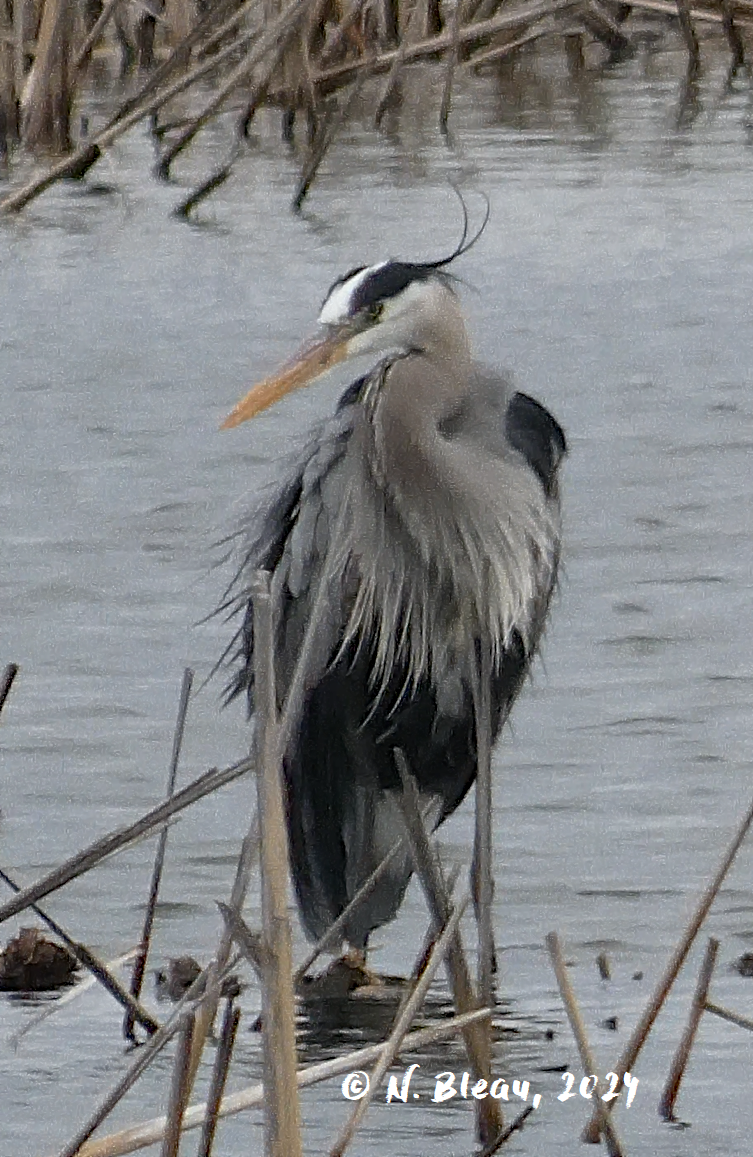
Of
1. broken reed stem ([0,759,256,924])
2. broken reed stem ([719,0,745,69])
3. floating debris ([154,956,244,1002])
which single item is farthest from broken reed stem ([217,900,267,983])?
broken reed stem ([719,0,745,69])

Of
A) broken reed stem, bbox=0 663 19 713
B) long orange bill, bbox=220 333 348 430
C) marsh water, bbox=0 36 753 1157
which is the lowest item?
marsh water, bbox=0 36 753 1157

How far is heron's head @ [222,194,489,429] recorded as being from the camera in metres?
4.67

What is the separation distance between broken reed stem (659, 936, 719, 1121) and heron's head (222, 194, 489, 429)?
1508mm

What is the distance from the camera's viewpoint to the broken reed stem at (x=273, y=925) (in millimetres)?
2441

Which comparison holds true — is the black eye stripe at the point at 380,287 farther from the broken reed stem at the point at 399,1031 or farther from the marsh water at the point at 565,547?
the broken reed stem at the point at 399,1031

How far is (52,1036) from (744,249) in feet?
23.9

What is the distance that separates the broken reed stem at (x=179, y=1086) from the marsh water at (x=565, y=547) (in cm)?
100

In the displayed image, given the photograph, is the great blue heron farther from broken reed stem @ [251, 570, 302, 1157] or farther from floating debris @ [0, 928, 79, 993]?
broken reed stem @ [251, 570, 302, 1157]

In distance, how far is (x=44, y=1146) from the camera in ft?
12.1

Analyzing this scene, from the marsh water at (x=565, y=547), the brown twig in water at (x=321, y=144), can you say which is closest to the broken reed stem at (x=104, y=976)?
the marsh water at (x=565, y=547)

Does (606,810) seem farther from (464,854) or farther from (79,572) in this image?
(79,572)

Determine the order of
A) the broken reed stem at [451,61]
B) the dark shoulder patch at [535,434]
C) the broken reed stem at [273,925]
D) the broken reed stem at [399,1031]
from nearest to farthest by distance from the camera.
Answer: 1. the broken reed stem at [273,925]
2. the broken reed stem at [399,1031]
3. the dark shoulder patch at [535,434]
4. the broken reed stem at [451,61]

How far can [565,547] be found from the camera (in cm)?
707

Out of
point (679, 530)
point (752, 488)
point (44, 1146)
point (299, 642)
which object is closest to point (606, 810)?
point (299, 642)
